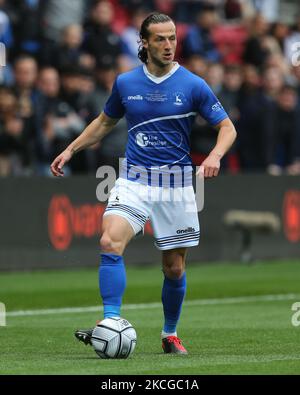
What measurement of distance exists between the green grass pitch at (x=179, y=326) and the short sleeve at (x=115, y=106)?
1883mm

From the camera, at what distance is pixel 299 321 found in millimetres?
12242

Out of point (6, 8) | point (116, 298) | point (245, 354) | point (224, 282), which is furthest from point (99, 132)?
point (6, 8)

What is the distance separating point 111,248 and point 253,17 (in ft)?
54.1

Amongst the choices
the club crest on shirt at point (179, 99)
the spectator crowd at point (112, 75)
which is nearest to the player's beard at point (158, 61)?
the club crest on shirt at point (179, 99)

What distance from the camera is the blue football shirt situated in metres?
9.73

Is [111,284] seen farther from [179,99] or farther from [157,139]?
[179,99]

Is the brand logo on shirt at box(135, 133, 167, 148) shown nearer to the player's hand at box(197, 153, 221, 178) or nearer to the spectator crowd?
the player's hand at box(197, 153, 221, 178)

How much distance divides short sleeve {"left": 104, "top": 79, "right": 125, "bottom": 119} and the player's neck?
31 centimetres

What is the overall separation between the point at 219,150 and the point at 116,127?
34.7ft

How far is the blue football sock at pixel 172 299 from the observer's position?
1002 centimetres

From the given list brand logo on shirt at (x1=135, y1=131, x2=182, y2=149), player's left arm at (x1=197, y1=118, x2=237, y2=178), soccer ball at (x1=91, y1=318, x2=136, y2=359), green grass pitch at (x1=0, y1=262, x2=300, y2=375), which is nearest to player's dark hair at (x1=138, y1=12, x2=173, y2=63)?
brand logo on shirt at (x1=135, y1=131, x2=182, y2=149)

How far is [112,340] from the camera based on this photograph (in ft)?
30.0

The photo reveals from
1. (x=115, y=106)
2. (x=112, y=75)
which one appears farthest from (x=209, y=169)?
(x=112, y=75)

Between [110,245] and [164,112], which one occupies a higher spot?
[164,112]
